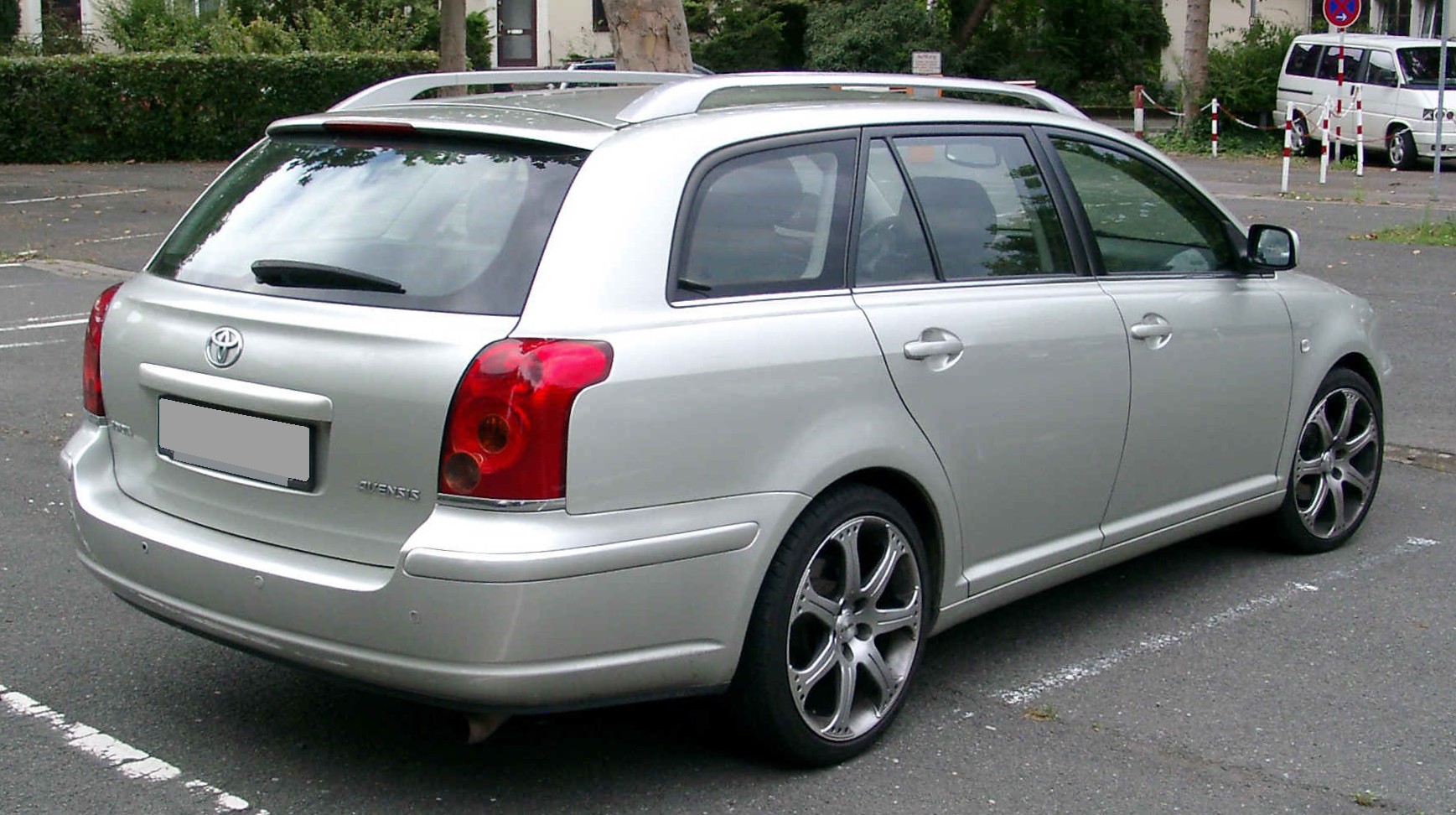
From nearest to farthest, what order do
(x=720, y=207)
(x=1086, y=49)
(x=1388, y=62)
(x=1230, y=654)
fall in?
(x=720, y=207) → (x=1230, y=654) → (x=1388, y=62) → (x=1086, y=49)

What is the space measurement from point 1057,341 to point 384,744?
2.09 metres

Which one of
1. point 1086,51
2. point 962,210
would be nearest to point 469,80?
point 962,210

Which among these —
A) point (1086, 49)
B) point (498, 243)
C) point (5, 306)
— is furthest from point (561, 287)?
point (1086, 49)

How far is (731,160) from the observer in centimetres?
398

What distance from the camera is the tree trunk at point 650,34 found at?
11.1m

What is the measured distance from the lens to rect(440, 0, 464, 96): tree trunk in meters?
24.9

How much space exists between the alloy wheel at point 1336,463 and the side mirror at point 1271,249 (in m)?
0.62

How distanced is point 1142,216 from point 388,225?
258 centimetres

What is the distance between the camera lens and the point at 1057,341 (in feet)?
15.1

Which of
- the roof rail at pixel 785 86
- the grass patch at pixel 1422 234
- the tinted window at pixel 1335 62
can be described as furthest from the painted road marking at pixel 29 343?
the tinted window at pixel 1335 62

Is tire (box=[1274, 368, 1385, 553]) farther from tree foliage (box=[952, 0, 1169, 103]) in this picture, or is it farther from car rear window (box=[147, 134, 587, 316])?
tree foliage (box=[952, 0, 1169, 103])

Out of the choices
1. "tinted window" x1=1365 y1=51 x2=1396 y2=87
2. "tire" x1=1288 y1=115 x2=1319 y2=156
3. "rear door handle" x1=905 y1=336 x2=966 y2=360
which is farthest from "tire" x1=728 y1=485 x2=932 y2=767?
"tire" x1=1288 y1=115 x2=1319 y2=156

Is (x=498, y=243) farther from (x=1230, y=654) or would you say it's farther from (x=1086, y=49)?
(x=1086, y=49)

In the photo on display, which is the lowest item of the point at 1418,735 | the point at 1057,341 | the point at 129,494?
the point at 1418,735
